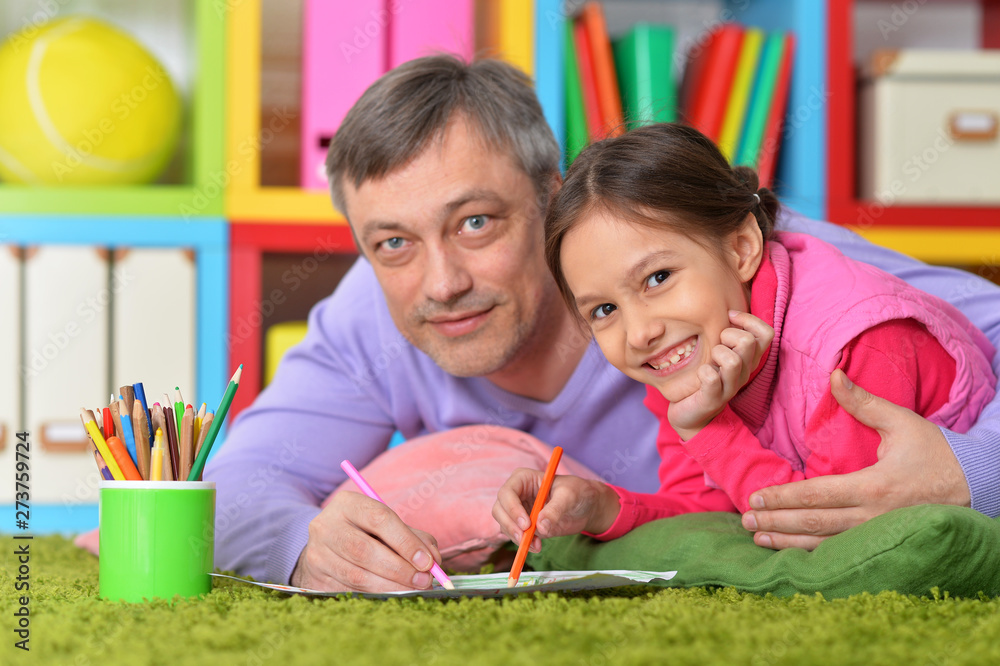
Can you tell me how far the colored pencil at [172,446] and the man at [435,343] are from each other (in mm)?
154

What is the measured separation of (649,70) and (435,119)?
856 millimetres

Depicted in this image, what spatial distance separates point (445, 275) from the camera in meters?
1.13

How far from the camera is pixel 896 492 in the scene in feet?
2.63

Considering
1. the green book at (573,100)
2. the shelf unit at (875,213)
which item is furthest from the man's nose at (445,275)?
the shelf unit at (875,213)

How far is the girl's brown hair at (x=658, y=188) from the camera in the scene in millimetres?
927

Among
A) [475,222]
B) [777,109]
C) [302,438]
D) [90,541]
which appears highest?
[777,109]

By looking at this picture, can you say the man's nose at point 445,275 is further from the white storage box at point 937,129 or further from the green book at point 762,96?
the white storage box at point 937,129

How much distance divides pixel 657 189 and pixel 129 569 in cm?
61

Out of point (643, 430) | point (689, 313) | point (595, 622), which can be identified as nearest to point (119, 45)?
point (643, 430)

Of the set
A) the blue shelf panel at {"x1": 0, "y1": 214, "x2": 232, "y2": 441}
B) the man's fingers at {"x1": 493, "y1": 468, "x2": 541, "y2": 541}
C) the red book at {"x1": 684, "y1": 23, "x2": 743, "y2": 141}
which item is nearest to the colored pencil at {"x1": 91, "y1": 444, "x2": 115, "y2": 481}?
the man's fingers at {"x1": 493, "y1": 468, "x2": 541, "y2": 541}

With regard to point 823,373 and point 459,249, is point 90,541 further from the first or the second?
point 823,373

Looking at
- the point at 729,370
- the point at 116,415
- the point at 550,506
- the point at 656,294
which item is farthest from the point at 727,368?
the point at 116,415

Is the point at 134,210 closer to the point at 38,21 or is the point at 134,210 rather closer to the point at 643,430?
the point at 38,21

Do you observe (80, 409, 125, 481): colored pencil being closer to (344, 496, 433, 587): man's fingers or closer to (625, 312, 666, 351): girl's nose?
(344, 496, 433, 587): man's fingers
